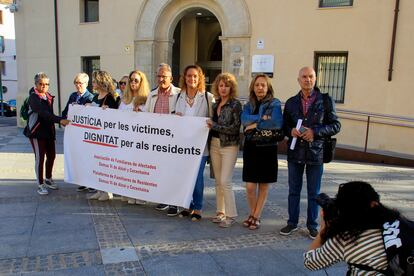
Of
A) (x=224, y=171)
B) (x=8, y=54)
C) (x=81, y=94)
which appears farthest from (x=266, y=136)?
(x=8, y=54)

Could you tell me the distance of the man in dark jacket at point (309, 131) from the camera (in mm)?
3928

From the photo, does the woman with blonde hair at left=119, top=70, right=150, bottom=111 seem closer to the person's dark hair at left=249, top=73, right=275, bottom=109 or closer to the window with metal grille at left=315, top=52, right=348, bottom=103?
the person's dark hair at left=249, top=73, right=275, bottom=109

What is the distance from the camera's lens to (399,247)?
72.8 inches

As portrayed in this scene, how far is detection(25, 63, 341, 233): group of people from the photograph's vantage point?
3.98m

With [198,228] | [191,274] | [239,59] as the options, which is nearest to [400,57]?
[239,59]

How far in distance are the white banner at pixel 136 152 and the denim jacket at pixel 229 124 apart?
22 cm

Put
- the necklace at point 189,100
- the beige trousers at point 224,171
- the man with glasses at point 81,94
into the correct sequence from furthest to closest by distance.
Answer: the man with glasses at point 81,94
the necklace at point 189,100
the beige trousers at point 224,171

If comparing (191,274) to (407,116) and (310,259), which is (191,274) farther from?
(407,116)

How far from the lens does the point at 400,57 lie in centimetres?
948

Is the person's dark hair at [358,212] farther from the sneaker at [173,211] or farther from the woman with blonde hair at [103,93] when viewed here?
the woman with blonde hair at [103,93]

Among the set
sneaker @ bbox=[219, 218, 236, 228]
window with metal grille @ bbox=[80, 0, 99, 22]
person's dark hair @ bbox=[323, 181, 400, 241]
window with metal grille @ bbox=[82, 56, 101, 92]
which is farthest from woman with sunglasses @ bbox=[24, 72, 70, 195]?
window with metal grille @ bbox=[80, 0, 99, 22]

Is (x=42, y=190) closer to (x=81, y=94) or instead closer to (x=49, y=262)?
(x=81, y=94)

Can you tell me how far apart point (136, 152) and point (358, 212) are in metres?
3.38

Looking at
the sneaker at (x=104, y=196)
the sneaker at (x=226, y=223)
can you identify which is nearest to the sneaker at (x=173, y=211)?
the sneaker at (x=226, y=223)
